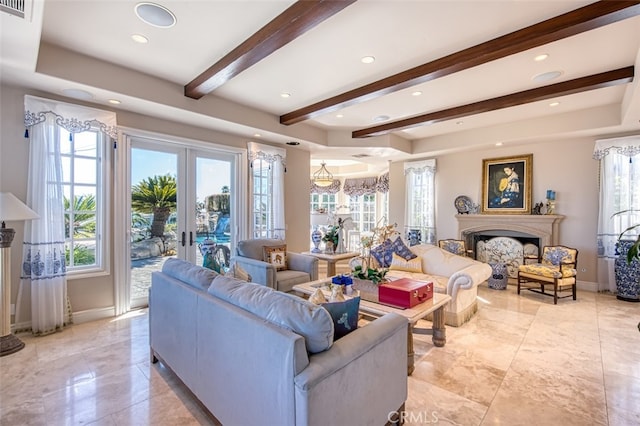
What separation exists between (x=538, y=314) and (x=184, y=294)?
13.8 feet

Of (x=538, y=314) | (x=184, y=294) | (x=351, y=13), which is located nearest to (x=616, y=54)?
(x=351, y=13)

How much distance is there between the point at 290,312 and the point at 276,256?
2955 millimetres

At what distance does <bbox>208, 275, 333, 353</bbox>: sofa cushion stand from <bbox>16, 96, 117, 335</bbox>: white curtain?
2.68m

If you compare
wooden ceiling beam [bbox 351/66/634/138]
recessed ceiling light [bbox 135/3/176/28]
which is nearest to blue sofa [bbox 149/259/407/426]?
recessed ceiling light [bbox 135/3/176/28]

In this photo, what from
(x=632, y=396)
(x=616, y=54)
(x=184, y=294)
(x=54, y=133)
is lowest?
(x=632, y=396)

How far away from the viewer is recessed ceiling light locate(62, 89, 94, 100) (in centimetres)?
316

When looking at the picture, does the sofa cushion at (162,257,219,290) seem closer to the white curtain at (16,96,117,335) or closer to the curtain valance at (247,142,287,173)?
the white curtain at (16,96,117,335)

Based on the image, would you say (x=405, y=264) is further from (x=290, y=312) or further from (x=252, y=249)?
(x=290, y=312)

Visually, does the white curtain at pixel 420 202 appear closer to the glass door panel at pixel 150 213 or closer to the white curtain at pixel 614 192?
the white curtain at pixel 614 192

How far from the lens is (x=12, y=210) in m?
2.65

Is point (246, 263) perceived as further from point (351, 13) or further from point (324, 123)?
point (351, 13)

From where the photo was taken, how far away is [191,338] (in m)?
2.00

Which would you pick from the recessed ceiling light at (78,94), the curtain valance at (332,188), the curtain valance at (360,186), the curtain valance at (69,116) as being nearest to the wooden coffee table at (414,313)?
the curtain valance at (69,116)

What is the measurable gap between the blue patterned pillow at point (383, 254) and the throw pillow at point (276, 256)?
1.32 metres
